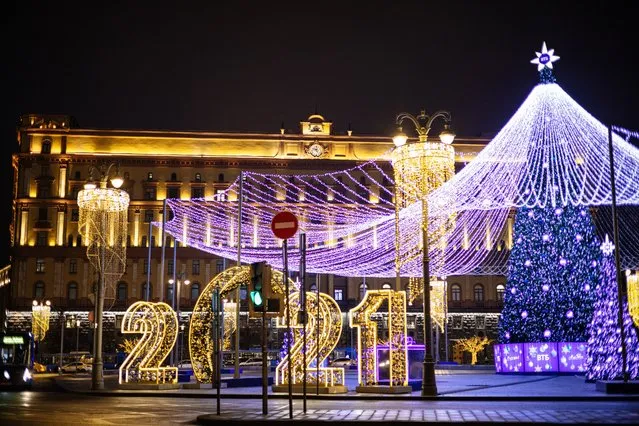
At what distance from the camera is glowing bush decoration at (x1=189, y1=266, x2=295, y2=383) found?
85.3ft

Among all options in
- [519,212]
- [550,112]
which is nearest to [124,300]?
[519,212]

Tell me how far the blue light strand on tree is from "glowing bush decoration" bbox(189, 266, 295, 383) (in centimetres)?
942

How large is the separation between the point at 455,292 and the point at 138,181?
1419 inches

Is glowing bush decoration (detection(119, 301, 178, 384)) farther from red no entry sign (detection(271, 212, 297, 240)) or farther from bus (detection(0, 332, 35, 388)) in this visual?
red no entry sign (detection(271, 212, 297, 240))

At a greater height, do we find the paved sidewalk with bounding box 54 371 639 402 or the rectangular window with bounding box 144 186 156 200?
the rectangular window with bounding box 144 186 156 200

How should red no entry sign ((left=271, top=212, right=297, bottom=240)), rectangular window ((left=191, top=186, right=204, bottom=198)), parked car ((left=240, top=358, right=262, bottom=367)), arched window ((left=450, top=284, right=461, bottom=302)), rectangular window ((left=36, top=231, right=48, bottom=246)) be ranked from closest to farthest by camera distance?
1. red no entry sign ((left=271, top=212, right=297, bottom=240))
2. parked car ((left=240, top=358, right=262, bottom=367))
3. rectangular window ((left=36, top=231, right=48, bottom=246))
4. rectangular window ((left=191, top=186, right=204, bottom=198))
5. arched window ((left=450, top=284, right=461, bottom=302))

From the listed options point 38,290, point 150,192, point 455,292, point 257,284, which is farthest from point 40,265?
point 257,284

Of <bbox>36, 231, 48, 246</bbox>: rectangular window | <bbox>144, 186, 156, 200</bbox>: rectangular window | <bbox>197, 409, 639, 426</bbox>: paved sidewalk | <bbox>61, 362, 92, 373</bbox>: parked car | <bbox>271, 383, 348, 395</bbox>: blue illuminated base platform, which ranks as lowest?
<bbox>61, 362, 92, 373</bbox>: parked car

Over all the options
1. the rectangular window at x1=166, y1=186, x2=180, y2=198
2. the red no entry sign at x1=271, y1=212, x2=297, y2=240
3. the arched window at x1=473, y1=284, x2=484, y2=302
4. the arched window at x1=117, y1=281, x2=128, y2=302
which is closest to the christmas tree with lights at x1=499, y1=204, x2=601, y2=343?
the red no entry sign at x1=271, y1=212, x2=297, y2=240

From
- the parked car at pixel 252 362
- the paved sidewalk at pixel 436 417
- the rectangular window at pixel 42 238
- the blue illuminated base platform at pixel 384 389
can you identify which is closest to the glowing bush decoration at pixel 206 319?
the blue illuminated base platform at pixel 384 389

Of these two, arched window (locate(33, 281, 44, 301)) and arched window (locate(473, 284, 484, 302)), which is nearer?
arched window (locate(33, 281, 44, 301))

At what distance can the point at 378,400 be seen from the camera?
21141 millimetres

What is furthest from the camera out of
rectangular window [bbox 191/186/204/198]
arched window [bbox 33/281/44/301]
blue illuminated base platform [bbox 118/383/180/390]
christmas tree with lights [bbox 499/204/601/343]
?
rectangular window [bbox 191/186/204/198]

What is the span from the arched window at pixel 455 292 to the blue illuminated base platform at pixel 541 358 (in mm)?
52834
